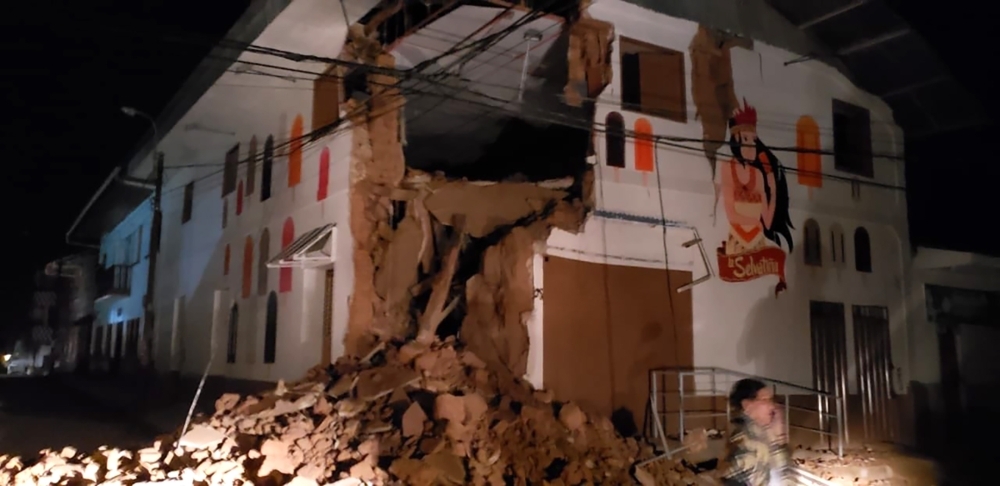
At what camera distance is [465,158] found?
14516mm

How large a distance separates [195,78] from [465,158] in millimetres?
6545

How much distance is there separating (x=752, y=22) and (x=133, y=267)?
74.7 ft

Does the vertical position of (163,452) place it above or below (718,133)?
below

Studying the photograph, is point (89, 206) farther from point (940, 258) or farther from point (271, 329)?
point (940, 258)

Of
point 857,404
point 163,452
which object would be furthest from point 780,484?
point 857,404

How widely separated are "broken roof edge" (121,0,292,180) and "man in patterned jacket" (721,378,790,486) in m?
7.58

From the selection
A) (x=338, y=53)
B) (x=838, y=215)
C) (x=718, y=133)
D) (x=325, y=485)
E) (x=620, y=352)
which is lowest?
(x=325, y=485)

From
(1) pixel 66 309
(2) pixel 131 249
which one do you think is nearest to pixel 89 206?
(2) pixel 131 249

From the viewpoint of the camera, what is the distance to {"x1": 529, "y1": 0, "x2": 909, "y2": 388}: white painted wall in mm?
10961

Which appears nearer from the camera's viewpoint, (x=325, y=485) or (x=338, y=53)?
(x=325, y=485)

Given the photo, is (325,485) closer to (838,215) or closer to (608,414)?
(608,414)

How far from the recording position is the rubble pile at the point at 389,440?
729 cm

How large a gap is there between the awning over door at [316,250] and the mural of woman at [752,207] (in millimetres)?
6184

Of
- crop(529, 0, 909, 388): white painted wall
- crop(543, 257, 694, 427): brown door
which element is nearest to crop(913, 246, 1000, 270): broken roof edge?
crop(529, 0, 909, 388): white painted wall
